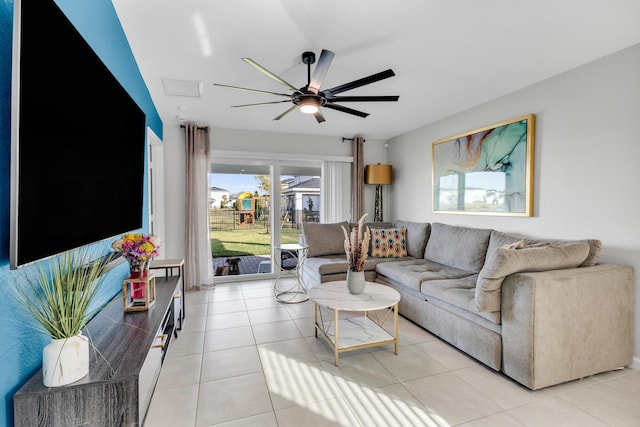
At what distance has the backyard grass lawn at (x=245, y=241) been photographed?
4840 mm

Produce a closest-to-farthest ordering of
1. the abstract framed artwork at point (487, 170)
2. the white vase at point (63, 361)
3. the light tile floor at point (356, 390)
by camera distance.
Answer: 1. the white vase at point (63, 361)
2. the light tile floor at point (356, 390)
3. the abstract framed artwork at point (487, 170)

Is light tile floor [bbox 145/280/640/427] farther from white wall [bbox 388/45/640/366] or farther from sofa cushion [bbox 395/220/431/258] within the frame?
sofa cushion [bbox 395/220/431/258]

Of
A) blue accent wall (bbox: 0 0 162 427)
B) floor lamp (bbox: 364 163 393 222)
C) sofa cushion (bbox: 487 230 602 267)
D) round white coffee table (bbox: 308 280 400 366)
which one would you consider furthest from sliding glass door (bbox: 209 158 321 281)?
blue accent wall (bbox: 0 0 162 427)

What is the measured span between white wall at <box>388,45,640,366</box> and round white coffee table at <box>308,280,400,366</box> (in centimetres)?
174

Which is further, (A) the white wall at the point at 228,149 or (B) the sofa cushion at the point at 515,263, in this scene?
(A) the white wall at the point at 228,149

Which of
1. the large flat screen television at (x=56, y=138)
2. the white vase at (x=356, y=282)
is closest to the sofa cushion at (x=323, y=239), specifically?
the white vase at (x=356, y=282)

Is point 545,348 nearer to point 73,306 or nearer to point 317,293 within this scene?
point 317,293

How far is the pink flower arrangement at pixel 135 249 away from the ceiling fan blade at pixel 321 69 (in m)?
1.64

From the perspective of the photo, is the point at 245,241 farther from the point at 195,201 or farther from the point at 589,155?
the point at 589,155

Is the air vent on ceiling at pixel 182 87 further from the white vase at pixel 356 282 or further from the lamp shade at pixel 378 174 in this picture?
the lamp shade at pixel 378 174

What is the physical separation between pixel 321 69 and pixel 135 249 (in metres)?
1.76

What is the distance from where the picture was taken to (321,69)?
2174mm

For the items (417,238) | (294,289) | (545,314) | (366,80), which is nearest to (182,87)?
(366,80)

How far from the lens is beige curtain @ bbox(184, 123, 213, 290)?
4422mm
